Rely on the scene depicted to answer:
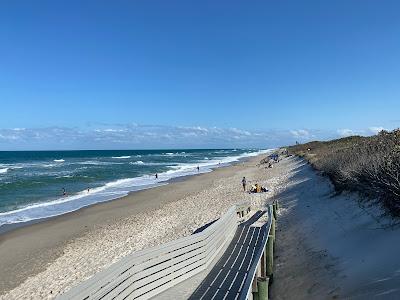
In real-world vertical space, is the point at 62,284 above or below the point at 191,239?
below

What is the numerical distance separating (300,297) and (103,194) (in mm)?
24866

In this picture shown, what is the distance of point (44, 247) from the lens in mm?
15922

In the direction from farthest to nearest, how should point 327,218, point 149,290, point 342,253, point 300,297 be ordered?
point 327,218
point 342,253
point 300,297
point 149,290

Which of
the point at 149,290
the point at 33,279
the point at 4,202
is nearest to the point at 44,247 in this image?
the point at 33,279

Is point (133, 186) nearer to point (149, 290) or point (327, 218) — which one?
point (327, 218)

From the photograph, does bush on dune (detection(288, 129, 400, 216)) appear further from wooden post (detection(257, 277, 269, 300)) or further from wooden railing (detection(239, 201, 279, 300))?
wooden post (detection(257, 277, 269, 300))

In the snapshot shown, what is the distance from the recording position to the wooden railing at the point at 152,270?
5273 millimetres

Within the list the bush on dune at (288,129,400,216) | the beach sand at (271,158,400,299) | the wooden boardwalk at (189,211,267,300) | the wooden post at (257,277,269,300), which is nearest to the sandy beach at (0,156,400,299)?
the beach sand at (271,158,400,299)

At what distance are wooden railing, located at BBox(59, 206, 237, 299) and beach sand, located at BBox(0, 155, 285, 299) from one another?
4.18m

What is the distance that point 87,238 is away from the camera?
16938 millimetres

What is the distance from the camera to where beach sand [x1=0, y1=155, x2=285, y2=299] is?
1157 cm

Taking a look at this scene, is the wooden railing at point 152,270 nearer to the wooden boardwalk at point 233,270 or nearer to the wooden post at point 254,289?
the wooden boardwalk at point 233,270

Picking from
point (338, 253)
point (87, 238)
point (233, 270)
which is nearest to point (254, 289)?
point (233, 270)

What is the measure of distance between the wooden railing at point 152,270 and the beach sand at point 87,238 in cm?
418
